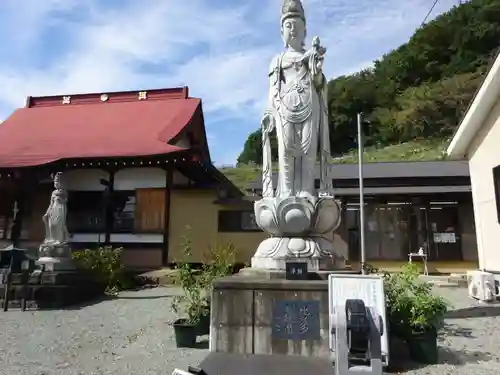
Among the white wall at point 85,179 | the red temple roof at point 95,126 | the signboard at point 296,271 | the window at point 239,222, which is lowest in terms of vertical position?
the signboard at point 296,271

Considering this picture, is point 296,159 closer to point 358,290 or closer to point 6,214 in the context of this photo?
point 358,290

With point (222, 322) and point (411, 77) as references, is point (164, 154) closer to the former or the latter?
point (222, 322)

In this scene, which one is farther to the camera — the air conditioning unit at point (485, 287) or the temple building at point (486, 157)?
the temple building at point (486, 157)

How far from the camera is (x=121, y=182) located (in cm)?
1423

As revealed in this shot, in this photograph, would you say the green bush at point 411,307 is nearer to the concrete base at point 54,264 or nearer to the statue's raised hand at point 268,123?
the statue's raised hand at point 268,123

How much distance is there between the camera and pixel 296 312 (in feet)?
14.7

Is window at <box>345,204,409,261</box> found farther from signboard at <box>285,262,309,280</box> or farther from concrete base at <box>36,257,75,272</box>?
signboard at <box>285,262,309,280</box>

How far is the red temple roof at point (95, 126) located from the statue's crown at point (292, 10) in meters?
7.51

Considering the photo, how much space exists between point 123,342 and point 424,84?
1500 inches

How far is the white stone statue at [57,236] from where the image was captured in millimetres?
10000

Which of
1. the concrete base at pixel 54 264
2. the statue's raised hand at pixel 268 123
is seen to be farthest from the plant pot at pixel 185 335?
the concrete base at pixel 54 264

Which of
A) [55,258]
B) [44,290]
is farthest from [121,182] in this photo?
[44,290]

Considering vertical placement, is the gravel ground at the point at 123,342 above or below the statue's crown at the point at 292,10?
below

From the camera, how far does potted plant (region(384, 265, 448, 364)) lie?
4.68 m
